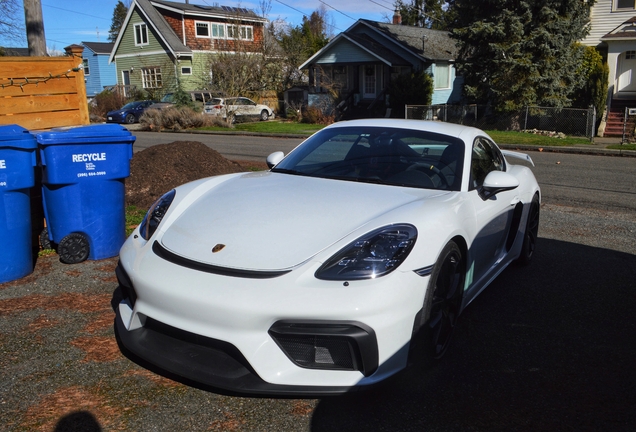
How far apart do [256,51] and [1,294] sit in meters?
30.5

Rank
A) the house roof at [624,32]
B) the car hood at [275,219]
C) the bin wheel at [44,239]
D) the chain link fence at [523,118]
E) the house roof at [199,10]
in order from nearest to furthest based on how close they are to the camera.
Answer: the car hood at [275,219] → the bin wheel at [44,239] → the chain link fence at [523,118] → the house roof at [624,32] → the house roof at [199,10]

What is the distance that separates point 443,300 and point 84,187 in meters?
3.47

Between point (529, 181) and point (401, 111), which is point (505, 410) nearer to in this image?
point (529, 181)

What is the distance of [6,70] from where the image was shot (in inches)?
253

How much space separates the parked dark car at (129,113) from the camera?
3169cm

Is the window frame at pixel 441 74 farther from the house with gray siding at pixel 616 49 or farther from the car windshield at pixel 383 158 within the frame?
the car windshield at pixel 383 158

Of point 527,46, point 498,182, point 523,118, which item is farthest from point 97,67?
point 498,182

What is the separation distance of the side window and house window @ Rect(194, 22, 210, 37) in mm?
41073

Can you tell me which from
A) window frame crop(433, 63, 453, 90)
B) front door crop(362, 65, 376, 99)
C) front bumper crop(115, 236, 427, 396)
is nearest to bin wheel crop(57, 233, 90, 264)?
front bumper crop(115, 236, 427, 396)

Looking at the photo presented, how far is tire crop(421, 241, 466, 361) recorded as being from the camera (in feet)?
11.0

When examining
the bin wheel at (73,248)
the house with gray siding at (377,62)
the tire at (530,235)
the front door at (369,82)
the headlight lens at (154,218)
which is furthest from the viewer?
the front door at (369,82)

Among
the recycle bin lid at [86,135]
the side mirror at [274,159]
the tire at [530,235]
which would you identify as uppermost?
the recycle bin lid at [86,135]

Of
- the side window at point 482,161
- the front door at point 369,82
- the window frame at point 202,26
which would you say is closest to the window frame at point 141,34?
the window frame at point 202,26

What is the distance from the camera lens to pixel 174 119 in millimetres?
26875
